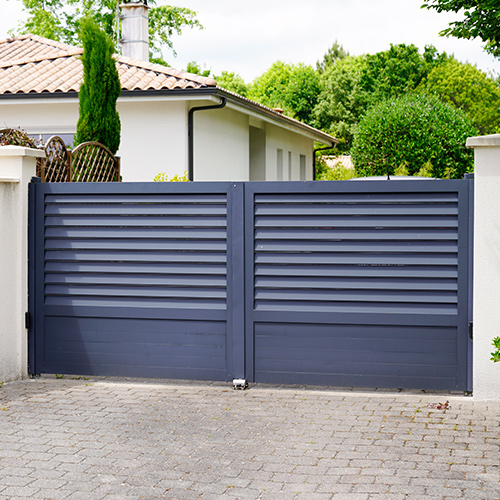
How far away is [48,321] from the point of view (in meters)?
7.82

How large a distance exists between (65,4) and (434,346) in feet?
146

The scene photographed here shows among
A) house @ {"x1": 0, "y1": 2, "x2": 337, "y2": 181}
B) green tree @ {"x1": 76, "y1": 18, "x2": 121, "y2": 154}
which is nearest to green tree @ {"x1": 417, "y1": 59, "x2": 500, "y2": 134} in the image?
house @ {"x1": 0, "y1": 2, "x2": 337, "y2": 181}

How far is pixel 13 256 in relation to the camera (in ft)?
25.3

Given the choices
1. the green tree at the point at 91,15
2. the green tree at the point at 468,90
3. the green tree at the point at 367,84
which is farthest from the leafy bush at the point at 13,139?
the green tree at the point at 468,90

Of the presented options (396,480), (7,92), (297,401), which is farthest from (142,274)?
(7,92)

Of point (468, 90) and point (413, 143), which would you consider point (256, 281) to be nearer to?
point (413, 143)

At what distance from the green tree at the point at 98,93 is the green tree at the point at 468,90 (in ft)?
162

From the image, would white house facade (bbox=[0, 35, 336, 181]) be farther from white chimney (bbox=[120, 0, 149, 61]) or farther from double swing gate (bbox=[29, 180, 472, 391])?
double swing gate (bbox=[29, 180, 472, 391])

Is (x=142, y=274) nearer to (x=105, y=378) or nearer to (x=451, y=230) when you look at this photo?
(x=105, y=378)

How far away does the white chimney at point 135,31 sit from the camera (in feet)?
75.8

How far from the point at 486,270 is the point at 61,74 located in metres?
Result: 13.9

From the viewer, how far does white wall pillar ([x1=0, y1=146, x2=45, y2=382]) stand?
25.2 ft

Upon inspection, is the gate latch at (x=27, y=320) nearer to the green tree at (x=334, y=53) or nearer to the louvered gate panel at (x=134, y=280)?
the louvered gate panel at (x=134, y=280)


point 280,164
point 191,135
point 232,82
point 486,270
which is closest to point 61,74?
point 191,135
